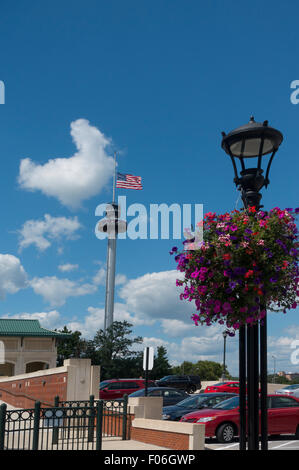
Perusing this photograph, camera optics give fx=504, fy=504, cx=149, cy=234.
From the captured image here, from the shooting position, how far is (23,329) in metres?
54.7

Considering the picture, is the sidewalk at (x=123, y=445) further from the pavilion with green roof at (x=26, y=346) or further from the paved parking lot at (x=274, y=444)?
the pavilion with green roof at (x=26, y=346)

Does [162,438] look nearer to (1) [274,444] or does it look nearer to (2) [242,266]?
(1) [274,444]

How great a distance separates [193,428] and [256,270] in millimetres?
6821

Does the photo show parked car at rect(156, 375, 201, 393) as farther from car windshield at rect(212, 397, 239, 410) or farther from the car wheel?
the car wheel

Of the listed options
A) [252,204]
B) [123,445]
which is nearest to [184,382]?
[123,445]

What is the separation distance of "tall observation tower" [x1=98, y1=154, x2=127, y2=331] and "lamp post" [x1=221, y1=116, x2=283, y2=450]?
71.8 meters

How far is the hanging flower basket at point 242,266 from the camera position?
240 inches

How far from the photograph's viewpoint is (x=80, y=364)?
21.2 metres

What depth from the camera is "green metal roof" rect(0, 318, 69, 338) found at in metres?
53.4

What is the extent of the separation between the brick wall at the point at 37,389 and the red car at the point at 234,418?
19.8 feet

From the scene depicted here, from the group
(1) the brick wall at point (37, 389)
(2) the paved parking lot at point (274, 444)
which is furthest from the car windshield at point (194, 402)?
(1) the brick wall at point (37, 389)

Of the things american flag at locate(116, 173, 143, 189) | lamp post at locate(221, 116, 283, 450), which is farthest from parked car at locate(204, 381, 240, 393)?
american flag at locate(116, 173, 143, 189)
